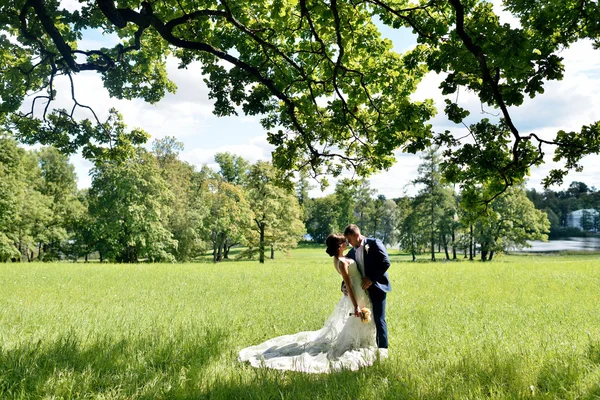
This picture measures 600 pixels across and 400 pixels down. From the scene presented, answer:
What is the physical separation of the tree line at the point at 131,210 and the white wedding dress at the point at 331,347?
2396 centimetres

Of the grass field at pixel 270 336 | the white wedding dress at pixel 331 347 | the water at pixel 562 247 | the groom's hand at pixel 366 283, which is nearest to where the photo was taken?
the grass field at pixel 270 336

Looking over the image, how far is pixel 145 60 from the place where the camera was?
11.7 m

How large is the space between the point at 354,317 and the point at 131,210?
33789 mm

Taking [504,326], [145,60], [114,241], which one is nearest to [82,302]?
[145,60]

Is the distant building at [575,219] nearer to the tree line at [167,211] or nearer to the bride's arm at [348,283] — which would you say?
the tree line at [167,211]

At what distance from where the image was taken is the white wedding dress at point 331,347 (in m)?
5.73

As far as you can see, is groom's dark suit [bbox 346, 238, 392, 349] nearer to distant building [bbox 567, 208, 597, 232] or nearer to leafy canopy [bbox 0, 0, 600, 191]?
→ leafy canopy [bbox 0, 0, 600, 191]

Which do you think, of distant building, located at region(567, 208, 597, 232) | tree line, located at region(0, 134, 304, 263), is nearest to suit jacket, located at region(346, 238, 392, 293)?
tree line, located at region(0, 134, 304, 263)

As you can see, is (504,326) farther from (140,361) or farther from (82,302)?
(82,302)

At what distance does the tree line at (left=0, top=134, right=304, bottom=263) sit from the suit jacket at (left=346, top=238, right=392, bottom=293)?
24.2m

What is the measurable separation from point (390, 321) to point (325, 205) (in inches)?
3253

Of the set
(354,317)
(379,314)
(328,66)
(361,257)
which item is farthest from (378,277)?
(328,66)

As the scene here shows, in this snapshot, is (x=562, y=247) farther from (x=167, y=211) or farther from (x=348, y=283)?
(x=348, y=283)

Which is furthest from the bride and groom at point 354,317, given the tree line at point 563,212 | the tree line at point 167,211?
the tree line at point 563,212
